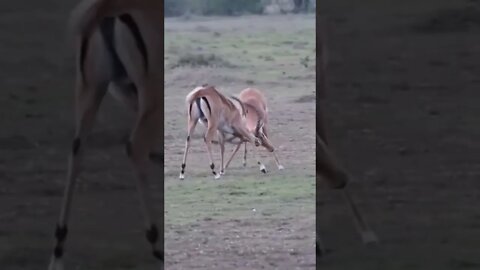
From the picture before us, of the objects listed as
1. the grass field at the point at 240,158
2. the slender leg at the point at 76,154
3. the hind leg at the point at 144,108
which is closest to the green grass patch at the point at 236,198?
the grass field at the point at 240,158

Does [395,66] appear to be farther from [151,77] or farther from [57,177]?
[57,177]

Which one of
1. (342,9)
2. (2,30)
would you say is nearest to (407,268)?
(342,9)

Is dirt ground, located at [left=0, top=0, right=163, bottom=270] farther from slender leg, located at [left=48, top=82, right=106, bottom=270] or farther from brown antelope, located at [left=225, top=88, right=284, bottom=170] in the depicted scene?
brown antelope, located at [left=225, top=88, right=284, bottom=170]

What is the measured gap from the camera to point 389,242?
3494mm

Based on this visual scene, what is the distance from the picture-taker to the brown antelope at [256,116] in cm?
365

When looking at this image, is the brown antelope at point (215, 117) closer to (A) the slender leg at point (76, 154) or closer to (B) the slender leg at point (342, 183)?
(B) the slender leg at point (342, 183)

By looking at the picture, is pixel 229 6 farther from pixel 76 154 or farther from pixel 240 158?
pixel 76 154

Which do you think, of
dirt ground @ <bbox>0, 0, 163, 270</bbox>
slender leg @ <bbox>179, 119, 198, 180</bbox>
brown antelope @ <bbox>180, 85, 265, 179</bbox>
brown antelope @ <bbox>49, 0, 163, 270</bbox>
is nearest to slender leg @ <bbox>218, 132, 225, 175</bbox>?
brown antelope @ <bbox>180, 85, 265, 179</bbox>

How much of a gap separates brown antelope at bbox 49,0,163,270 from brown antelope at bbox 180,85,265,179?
171 mm

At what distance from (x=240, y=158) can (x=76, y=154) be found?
0.78m

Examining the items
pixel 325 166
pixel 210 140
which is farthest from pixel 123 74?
pixel 325 166

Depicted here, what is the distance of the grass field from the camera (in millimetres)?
3615

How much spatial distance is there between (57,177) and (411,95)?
5.44 ft

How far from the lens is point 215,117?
3639 millimetres
